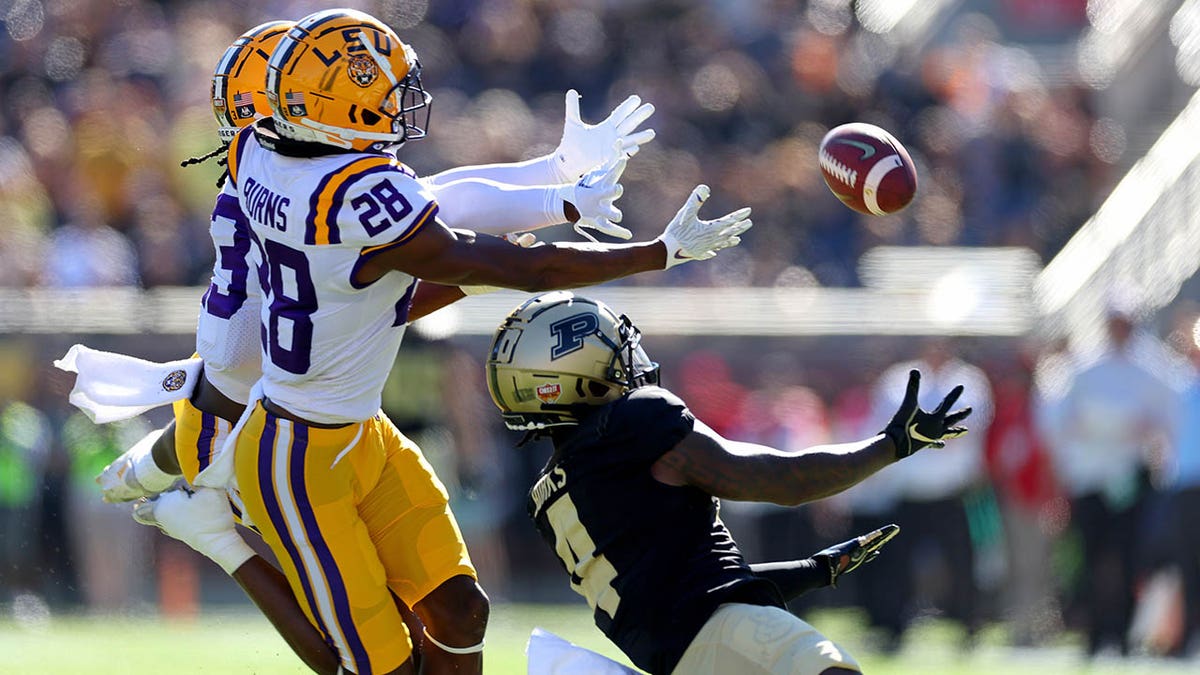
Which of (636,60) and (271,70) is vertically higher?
(636,60)

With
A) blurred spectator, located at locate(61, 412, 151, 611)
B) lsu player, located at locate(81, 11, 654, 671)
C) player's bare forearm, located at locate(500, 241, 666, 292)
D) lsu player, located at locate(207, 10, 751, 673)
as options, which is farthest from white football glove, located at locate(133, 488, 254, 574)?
blurred spectator, located at locate(61, 412, 151, 611)

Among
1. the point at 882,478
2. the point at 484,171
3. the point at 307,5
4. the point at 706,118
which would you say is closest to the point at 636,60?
the point at 706,118

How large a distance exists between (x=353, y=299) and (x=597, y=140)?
98 centimetres

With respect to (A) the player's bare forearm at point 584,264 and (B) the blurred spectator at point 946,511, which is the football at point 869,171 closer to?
(A) the player's bare forearm at point 584,264

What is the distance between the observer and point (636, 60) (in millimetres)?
15094

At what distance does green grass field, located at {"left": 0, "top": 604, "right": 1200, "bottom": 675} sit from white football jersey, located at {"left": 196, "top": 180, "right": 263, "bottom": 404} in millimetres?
2907

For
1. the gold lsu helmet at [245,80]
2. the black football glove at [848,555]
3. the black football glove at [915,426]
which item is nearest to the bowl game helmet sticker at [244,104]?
the gold lsu helmet at [245,80]

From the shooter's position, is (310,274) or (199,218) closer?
(310,274)

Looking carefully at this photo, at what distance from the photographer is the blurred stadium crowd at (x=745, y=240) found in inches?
420

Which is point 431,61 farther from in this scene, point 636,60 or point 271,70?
point 271,70

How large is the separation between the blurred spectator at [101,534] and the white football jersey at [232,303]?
6.08 meters

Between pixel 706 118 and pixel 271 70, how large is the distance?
32.1 feet

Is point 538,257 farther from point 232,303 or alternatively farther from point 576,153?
point 232,303

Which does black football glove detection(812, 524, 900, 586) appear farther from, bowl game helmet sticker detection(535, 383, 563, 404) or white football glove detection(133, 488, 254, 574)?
white football glove detection(133, 488, 254, 574)
